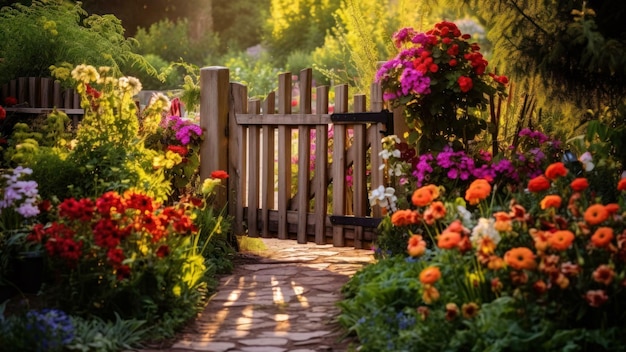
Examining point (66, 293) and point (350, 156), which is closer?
point (66, 293)

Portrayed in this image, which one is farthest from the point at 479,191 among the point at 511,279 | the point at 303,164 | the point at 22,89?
the point at 22,89

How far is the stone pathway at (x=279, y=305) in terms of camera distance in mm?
4754

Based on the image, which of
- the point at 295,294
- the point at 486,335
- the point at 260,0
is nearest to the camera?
the point at 486,335

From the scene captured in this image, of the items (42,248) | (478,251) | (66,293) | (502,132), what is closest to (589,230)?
(478,251)

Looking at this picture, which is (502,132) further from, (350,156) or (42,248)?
(42,248)

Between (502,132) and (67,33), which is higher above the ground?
(67,33)

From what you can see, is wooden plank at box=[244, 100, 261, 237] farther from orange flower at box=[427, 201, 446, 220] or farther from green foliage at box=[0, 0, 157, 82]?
orange flower at box=[427, 201, 446, 220]

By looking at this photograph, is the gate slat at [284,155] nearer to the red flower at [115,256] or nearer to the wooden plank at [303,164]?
the wooden plank at [303,164]

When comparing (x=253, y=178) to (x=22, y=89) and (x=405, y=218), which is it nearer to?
(x=405, y=218)

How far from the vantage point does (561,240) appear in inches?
156

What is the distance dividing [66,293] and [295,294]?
160 centimetres

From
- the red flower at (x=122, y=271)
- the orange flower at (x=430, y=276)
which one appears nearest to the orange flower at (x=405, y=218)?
the orange flower at (x=430, y=276)

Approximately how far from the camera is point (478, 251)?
426 cm

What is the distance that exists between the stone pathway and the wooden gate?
27cm
